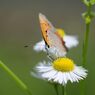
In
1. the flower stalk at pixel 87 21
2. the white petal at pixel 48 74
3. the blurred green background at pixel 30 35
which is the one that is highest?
the flower stalk at pixel 87 21

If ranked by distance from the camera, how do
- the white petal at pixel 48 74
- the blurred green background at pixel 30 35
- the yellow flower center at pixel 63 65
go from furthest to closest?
the blurred green background at pixel 30 35
the yellow flower center at pixel 63 65
the white petal at pixel 48 74

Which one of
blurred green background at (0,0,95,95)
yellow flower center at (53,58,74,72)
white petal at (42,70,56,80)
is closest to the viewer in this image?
white petal at (42,70,56,80)

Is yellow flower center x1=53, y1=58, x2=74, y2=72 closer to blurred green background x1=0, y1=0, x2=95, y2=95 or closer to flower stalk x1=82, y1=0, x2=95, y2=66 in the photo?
flower stalk x1=82, y1=0, x2=95, y2=66

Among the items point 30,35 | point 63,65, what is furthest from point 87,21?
point 30,35

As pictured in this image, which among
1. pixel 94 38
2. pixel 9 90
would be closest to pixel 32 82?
pixel 9 90

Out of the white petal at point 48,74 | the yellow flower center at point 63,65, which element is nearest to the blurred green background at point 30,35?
the yellow flower center at point 63,65

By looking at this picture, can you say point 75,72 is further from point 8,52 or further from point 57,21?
A: point 57,21

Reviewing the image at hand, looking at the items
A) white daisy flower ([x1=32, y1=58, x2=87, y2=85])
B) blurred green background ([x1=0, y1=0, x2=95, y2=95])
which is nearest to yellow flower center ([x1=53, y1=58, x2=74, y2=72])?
white daisy flower ([x1=32, y1=58, x2=87, y2=85])

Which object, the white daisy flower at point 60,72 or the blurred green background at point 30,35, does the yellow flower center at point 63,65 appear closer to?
the white daisy flower at point 60,72
